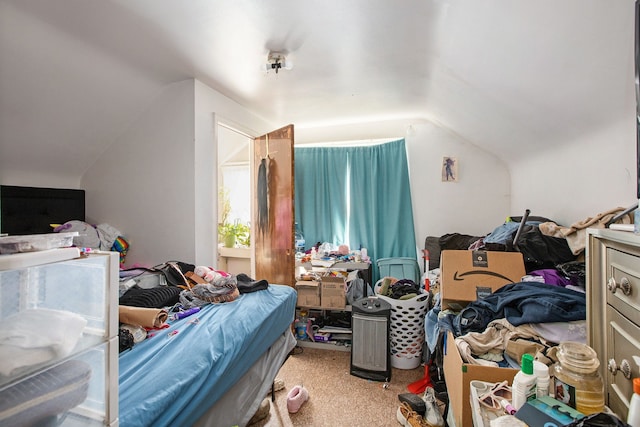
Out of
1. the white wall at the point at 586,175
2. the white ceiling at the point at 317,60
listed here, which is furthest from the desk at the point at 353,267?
the white ceiling at the point at 317,60

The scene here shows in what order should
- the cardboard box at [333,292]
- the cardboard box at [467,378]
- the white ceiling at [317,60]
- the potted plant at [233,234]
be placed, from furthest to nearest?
the potted plant at [233,234] < the cardboard box at [333,292] < the white ceiling at [317,60] < the cardboard box at [467,378]

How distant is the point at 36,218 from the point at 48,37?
1432mm

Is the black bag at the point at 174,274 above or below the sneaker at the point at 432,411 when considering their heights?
above

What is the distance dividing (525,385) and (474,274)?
119 centimetres

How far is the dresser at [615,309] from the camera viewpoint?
2.11ft

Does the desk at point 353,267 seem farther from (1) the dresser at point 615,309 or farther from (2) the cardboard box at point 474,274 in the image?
(1) the dresser at point 615,309

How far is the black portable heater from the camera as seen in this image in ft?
7.80

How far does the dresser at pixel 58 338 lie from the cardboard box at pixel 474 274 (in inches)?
69.8

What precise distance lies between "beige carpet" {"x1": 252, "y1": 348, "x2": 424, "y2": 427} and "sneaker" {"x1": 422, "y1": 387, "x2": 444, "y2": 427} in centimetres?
24

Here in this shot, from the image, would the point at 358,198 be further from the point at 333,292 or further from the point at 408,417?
the point at 408,417

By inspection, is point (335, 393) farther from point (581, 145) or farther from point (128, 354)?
point (581, 145)

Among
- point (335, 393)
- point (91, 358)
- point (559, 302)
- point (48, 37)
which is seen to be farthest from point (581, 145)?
point (48, 37)

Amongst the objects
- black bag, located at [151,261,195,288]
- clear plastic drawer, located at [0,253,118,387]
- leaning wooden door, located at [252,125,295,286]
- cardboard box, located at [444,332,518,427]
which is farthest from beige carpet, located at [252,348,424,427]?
clear plastic drawer, located at [0,253,118,387]

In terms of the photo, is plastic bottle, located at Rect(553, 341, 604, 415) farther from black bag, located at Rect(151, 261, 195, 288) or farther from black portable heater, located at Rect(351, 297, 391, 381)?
black bag, located at Rect(151, 261, 195, 288)
